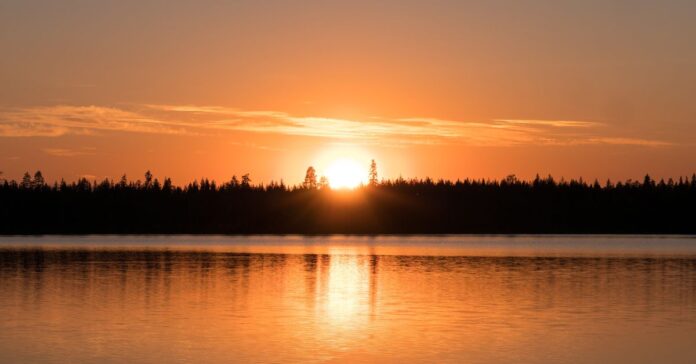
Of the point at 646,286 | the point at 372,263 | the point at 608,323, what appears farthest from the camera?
the point at 372,263

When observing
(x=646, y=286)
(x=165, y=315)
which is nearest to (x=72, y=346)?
(x=165, y=315)

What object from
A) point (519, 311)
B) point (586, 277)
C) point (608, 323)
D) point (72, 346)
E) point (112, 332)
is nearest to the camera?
point (72, 346)

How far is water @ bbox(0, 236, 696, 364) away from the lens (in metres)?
30.6

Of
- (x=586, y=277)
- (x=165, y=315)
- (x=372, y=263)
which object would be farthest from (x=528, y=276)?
(x=165, y=315)

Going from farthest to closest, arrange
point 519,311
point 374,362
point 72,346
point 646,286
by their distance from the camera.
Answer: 1. point 646,286
2. point 519,311
3. point 72,346
4. point 374,362

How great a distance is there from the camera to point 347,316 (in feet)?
135

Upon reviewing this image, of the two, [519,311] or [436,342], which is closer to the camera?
[436,342]

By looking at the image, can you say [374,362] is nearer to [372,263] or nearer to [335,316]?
[335,316]

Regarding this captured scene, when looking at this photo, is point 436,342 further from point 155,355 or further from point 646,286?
point 646,286

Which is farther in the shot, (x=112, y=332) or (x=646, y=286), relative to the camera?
(x=646, y=286)

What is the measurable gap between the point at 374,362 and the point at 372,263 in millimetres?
56301

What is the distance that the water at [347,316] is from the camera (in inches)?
1204

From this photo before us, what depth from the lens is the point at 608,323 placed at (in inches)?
1526

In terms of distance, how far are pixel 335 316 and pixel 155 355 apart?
12464 millimetres
